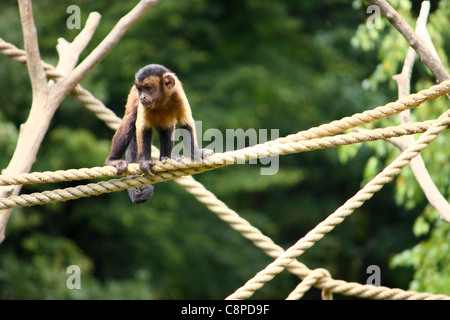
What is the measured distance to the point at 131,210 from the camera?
8.96 m

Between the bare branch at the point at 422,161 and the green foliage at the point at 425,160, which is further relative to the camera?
the green foliage at the point at 425,160

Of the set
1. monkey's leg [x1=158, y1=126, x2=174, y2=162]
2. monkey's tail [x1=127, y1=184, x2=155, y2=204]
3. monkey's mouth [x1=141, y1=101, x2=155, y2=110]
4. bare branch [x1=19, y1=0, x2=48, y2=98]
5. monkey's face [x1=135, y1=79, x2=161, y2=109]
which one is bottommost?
monkey's tail [x1=127, y1=184, x2=155, y2=204]

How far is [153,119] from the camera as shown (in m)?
3.67

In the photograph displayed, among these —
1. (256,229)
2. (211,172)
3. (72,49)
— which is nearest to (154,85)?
(72,49)

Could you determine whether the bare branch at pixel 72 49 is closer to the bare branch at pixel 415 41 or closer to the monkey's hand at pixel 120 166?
the monkey's hand at pixel 120 166

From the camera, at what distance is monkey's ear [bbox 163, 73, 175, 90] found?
11.8 ft

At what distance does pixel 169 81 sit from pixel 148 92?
18 centimetres

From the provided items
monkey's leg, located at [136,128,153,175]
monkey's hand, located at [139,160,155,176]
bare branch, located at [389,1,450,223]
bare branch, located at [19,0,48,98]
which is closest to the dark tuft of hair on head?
monkey's leg, located at [136,128,153,175]

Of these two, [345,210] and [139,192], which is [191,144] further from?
[345,210]

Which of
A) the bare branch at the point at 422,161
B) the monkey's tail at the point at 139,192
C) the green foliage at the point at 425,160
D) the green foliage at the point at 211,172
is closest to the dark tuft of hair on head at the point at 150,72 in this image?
the monkey's tail at the point at 139,192

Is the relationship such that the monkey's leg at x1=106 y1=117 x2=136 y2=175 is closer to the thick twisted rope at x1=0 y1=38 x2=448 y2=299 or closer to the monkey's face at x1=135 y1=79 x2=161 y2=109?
the monkey's face at x1=135 y1=79 x2=161 y2=109

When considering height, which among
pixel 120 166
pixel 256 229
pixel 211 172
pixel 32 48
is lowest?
pixel 256 229

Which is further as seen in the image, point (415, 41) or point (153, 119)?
point (153, 119)

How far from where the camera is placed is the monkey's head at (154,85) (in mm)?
3494
